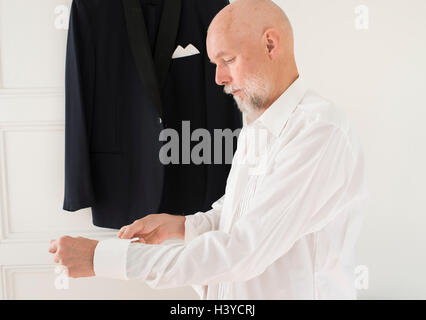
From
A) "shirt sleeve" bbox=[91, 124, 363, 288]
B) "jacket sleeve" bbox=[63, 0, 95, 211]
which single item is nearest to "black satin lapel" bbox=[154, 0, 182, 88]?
"jacket sleeve" bbox=[63, 0, 95, 211]

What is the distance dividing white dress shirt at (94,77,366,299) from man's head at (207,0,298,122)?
0.06 m

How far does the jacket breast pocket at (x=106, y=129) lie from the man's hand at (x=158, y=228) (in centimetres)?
65

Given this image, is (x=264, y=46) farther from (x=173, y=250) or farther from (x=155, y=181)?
(x=155, y=181)

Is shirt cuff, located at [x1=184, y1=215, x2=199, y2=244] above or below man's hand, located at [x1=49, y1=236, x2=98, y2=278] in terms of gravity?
below

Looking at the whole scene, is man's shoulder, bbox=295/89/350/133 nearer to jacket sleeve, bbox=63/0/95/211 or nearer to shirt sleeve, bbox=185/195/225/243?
shirt sleeve, bbox=185/195/225/243

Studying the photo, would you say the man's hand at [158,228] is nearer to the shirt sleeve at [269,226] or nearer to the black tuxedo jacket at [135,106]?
the shirt sleeve at [269,226]

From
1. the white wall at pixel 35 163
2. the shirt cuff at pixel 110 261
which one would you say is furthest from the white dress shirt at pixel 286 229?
the white wall at pixel 35 163

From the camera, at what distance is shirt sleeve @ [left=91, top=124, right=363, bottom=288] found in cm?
96

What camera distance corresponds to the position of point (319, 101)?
1.11m

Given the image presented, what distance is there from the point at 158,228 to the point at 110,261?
33 centimetres

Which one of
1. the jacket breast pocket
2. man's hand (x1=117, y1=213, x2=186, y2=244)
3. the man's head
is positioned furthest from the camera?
the jacket breast pocket

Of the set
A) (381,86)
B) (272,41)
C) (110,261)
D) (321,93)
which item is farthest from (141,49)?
(381,86)

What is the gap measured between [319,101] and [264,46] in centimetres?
21

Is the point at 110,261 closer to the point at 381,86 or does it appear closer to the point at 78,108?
the point at 78,108
